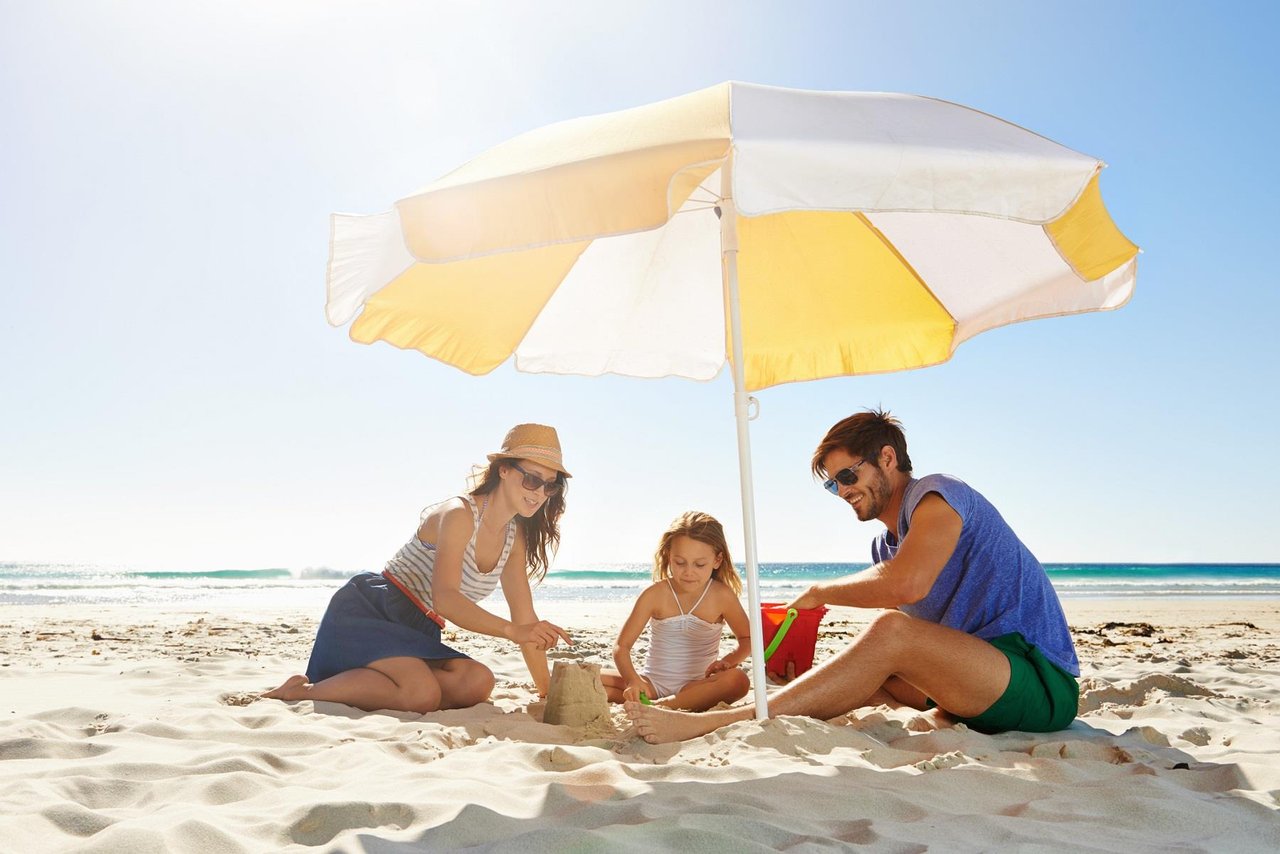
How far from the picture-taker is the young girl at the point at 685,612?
180 inches

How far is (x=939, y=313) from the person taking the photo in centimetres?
420

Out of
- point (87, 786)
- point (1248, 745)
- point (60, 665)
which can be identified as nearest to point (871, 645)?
point (1248, 745)

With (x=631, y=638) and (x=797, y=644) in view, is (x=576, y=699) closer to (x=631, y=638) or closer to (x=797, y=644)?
(x=631, y=638)

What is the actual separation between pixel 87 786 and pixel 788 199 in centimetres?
257

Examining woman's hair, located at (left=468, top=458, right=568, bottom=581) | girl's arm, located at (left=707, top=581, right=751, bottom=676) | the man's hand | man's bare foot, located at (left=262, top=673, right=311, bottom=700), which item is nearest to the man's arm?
the man's hand

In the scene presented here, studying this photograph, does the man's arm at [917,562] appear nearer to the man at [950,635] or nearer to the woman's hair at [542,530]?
the man at [950,635]

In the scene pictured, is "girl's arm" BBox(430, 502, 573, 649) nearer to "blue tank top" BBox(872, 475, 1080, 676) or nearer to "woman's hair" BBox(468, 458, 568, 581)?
"woman's hair" BBox(468, 458, 568, 581)

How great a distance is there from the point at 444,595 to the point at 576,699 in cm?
79

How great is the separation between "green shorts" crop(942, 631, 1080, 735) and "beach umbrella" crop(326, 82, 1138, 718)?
3.07 feet

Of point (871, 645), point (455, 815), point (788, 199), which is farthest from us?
point (871, 645)

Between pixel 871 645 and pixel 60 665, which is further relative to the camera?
pixel 60 665

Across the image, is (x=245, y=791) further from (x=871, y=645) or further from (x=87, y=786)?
(x=871, y=645)

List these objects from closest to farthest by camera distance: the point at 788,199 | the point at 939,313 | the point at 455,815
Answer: the point at 455,815, the point at 788,199, the point at 939,313

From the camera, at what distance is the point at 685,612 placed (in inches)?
185
